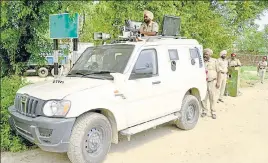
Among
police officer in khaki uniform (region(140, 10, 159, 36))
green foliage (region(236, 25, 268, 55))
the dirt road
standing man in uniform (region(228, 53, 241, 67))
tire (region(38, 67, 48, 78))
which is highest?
police officer in khaki uniform (region(140, 10, 159, 36))

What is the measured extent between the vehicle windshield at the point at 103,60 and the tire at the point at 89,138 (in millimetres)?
872

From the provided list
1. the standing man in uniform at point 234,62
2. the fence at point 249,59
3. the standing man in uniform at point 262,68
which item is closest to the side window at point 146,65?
the standing man in uniform at point 234,62

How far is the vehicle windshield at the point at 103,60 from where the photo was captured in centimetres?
484

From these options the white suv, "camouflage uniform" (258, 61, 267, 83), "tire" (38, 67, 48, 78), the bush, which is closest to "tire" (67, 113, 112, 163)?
the white suv

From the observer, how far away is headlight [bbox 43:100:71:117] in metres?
3.87

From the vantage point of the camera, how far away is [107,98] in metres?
4.28

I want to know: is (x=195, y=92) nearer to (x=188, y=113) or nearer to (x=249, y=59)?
(x=188, y=113)

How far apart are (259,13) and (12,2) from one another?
341cm

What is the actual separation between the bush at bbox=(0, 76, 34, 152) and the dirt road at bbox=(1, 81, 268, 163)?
0.46 ft

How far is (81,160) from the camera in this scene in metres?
4.05

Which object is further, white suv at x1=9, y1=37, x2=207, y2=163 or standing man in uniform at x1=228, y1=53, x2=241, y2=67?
standing man in uniform at x1=228, y1=53, x2=241, y2=67

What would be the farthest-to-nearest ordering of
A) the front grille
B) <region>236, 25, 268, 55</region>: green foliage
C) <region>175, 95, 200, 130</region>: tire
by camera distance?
<region>175, 95, 200, 130</region>: tire → <region>236, 25, 268, 55</region>: green foliage → the front grille

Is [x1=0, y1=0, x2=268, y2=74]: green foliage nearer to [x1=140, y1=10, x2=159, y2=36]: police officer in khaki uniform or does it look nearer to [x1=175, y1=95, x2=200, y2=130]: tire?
[x1=140, y1=10, x2=159, y2=36]: police officer in khaki uniform

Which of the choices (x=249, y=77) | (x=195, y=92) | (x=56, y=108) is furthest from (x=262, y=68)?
(x=56, y=108)
